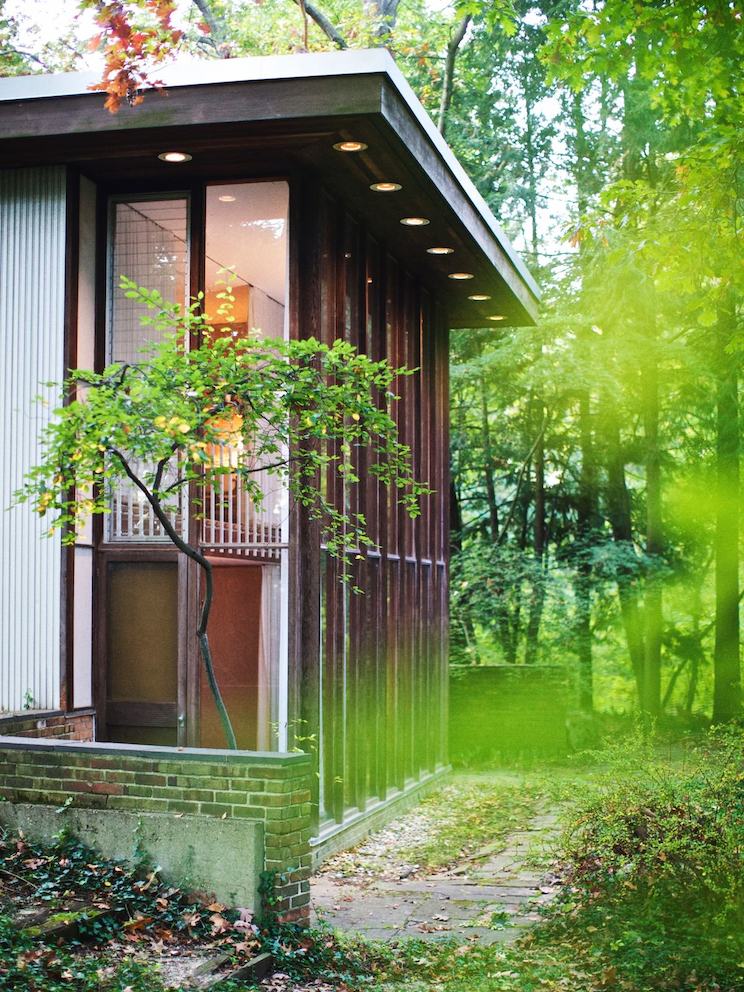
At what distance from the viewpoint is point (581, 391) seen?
1672cm

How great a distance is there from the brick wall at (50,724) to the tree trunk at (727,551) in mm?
10289

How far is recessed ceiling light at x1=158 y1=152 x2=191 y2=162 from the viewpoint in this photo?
8336 mm

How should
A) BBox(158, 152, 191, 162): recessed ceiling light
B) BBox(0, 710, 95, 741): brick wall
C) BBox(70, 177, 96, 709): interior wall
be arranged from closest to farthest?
1. BBox(0, 710, 95, 741): brick wall
2. BBox(158, 152, 191, 162): recessed ceiling light
3. BBox(70, 177, 96, 709): interior wall

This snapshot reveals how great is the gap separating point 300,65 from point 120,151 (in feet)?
5.02

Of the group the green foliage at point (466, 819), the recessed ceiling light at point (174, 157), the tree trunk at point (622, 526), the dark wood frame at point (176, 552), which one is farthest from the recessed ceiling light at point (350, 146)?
the tree trunk at point (622, 526)

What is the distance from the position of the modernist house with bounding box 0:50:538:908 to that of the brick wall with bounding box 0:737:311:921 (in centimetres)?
139

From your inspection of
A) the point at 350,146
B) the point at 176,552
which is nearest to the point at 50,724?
the point at 176,552

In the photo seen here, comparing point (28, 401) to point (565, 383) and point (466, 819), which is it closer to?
point (466, 819)

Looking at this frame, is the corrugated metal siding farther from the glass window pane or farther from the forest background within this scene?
the forest background

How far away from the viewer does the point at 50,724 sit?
8.22 m

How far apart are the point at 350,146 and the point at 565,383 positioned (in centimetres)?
830

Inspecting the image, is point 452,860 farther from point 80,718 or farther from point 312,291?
point 312,291

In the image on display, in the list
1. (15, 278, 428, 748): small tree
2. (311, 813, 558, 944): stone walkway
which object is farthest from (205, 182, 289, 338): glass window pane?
(311, 813, 558, 944): stone walkway

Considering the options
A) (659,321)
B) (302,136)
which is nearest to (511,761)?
(659,321)
